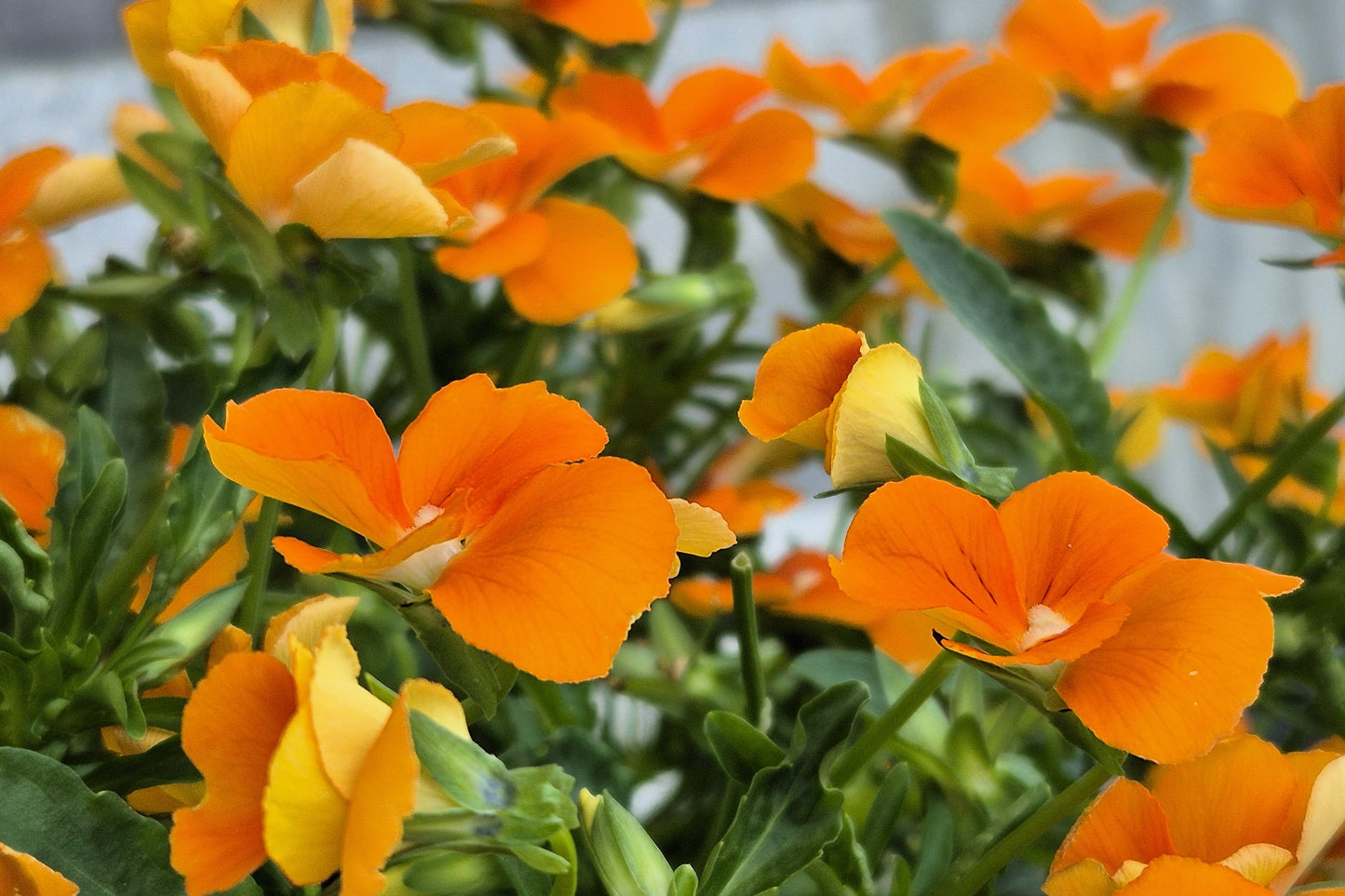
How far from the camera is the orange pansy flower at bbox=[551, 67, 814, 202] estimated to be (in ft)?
1.11

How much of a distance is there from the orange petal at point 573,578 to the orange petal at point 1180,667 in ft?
0.22

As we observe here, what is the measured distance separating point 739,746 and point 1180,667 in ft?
0.26

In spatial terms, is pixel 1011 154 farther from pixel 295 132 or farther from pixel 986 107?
pixel 295 132

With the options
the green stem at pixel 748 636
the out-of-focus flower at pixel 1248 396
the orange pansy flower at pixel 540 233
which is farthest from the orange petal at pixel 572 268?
the out-of-focus flower at pixel 1248 396

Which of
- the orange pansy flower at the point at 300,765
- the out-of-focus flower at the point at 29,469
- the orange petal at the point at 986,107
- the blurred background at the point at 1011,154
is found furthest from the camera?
the blurred background at the point at 1011,154

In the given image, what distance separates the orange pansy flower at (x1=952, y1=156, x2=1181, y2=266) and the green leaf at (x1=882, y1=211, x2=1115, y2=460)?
0.12 meters

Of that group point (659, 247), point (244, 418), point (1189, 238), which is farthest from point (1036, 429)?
point (659, 247)

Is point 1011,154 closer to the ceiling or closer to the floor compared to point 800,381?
closer to the floor

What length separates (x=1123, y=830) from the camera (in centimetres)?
18

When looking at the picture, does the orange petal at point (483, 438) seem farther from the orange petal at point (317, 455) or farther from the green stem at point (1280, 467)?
the green stem at point (1280, 467)

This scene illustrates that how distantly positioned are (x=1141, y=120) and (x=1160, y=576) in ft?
0.96

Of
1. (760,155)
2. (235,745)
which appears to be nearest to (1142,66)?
(760,155)

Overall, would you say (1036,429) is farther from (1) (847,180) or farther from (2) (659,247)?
(1) (847,180)

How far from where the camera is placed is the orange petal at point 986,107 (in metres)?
0.37
